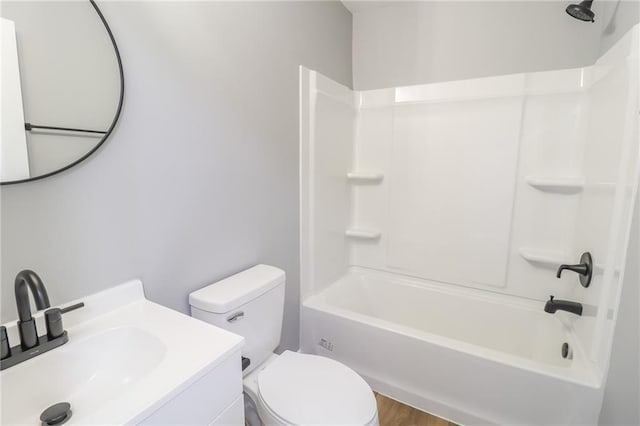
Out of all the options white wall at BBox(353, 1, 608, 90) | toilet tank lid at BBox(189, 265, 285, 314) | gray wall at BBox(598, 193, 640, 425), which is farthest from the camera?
white wall at BBox(353, 1, 608, 90)

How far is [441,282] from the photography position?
2.18 meters

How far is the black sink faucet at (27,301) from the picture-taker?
694 millimetres

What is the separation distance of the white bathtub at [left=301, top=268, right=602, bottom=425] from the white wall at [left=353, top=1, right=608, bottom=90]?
1453 mm

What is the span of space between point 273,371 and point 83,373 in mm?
699

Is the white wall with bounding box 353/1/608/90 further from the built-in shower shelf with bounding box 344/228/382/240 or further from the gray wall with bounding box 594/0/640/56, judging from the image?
the built-in shower shelf with bounding box 344/228/382/240

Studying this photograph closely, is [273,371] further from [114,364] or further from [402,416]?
[402,416]

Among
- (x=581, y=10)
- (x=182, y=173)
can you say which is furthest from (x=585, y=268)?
(x=182, y=173)

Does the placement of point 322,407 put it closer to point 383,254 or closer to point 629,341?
point 629,341

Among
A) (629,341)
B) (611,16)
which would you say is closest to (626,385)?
(629,341)

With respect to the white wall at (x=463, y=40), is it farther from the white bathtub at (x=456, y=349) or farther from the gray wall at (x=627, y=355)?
the white bathtub at (x=456, y=349)

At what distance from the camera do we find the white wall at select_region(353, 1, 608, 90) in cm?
172

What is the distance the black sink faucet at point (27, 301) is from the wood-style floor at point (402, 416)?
156cm

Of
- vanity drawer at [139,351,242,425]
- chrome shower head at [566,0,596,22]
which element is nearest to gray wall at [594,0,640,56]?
chrome shower head at [566,0,596,22]

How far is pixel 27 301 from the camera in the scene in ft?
2.37
